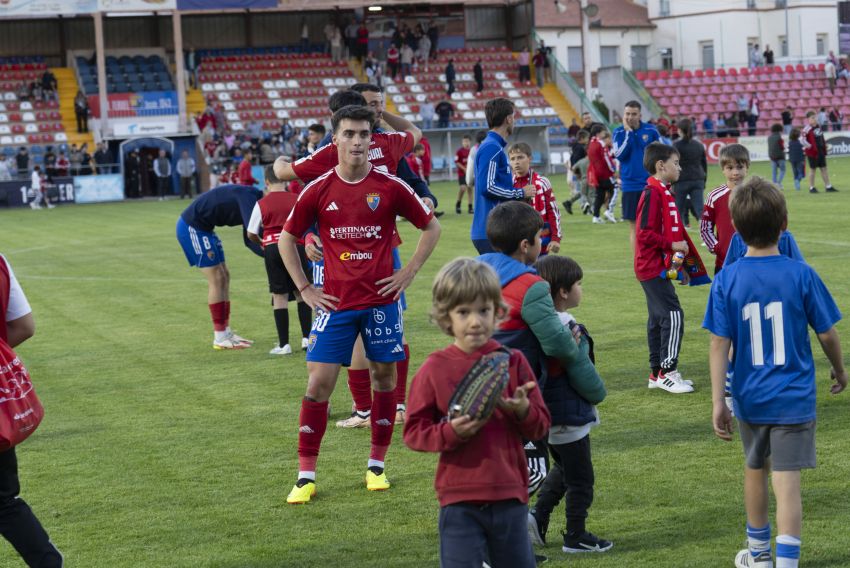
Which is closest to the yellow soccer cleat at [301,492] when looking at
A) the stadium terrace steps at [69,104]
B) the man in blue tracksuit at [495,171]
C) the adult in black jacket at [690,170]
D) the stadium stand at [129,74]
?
the man in blue tracksuit at [495,171]

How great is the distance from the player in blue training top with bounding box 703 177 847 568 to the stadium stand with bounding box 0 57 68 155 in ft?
135

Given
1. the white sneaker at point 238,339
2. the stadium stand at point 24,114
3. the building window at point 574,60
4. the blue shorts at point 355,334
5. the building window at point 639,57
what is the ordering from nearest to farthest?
the blue shorts at point 355,334, the white sneaker at point 238,339, the stadium stand at point 24,114, the building window at point 574,60, the building window at point 639,57

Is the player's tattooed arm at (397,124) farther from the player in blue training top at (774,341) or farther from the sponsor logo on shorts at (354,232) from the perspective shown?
the player in blue training top at (774,341)

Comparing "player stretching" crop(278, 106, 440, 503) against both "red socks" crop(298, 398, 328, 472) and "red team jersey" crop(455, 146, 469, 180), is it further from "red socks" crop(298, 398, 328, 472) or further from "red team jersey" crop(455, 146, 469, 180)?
"red team jersey" crop(455, 146, 469, 180)

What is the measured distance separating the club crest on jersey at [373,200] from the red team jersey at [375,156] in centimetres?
76

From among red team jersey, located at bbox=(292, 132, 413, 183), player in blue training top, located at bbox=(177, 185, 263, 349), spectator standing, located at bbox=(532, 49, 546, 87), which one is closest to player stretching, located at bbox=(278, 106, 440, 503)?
red team jersey, located at bbox=(292, 132, 413, 183)

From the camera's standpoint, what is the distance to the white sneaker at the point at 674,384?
29.1 ft

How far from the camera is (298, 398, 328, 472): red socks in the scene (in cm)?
671

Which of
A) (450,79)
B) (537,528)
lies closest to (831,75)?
(450,79)

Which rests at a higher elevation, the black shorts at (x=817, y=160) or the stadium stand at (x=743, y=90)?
the stadium stand at (x=743, y=90)

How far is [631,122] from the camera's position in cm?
1675

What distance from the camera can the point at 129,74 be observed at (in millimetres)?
47781

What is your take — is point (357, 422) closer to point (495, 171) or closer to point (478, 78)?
point (495, 171)

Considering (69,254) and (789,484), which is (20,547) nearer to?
(789,484)
